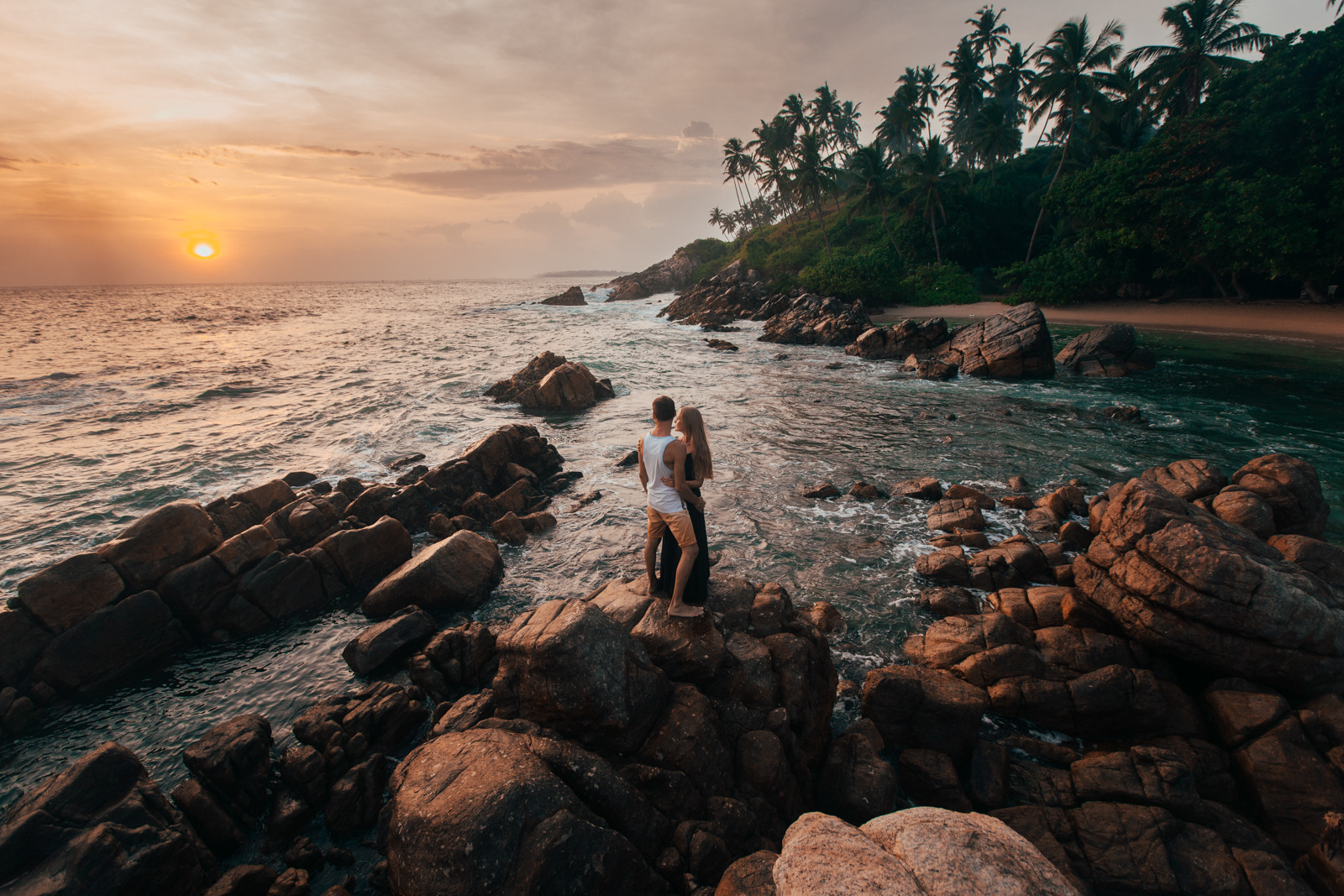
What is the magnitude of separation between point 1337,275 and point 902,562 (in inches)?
1684

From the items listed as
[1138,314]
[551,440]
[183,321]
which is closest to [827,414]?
[551,440]

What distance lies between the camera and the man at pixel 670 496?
6137 millimetres

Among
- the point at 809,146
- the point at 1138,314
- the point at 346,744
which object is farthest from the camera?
the point at 809,146

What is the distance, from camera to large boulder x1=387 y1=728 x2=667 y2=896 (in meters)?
3.59

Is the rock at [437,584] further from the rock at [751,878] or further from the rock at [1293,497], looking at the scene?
the rock at [1293,497]

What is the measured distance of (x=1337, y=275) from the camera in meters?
31.4

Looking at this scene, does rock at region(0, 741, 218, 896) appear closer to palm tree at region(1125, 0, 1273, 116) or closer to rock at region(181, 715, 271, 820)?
rock at region(181, 715, 271, 820)

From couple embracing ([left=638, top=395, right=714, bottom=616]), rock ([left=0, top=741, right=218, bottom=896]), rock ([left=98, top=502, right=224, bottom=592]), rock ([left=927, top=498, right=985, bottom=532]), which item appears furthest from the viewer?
rock ([left=927, top=498, right=985, bottom=532])

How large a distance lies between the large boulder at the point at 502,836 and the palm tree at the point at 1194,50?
184 feet

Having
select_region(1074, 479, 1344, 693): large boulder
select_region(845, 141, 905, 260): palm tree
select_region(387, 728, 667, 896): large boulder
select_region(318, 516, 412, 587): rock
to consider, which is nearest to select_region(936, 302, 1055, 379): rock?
select_region(1074, 479, 1344, 693): large boulder

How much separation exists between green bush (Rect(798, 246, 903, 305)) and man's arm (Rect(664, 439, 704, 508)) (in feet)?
171

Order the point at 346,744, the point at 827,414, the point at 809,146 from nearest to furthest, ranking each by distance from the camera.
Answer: the point at 346,744
the point at 827,414
the point at 809,146

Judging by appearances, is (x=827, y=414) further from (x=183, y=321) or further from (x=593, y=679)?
(x=183, y=321)

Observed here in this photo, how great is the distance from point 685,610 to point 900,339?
103ft
